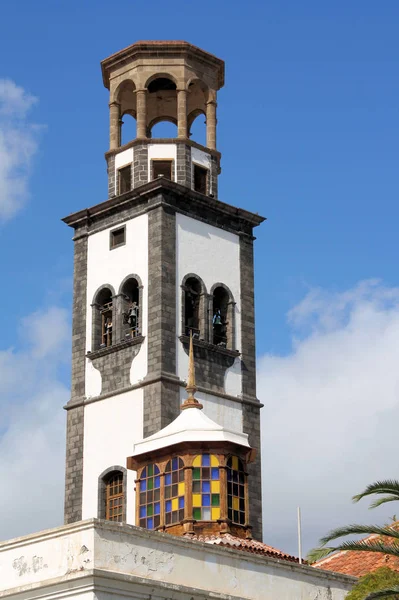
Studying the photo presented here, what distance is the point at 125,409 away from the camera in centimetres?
5350

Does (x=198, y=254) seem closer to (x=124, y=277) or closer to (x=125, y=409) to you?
(x=124, y=277)

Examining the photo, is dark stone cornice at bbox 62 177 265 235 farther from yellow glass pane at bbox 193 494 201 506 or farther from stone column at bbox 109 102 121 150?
yellow glass pane at bbox 193 494 201 506

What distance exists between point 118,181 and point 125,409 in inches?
393

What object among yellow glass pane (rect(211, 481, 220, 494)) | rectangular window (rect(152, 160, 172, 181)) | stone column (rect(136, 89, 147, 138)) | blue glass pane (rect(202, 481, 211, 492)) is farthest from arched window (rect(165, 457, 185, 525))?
stone column (rect(136, 89, 147, 138))

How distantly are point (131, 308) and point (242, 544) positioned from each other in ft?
56.6

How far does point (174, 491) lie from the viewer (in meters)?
42.5

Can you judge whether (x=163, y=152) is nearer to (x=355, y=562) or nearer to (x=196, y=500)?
(x=355, y=562)

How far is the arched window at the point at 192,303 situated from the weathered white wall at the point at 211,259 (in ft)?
1.16

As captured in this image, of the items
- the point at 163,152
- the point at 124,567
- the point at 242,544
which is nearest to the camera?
the point at 124,567

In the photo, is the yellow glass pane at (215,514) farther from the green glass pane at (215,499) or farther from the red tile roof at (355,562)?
the red tile roof at (355,562)

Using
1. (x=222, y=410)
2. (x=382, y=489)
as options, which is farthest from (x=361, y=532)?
(x=222, y=410)

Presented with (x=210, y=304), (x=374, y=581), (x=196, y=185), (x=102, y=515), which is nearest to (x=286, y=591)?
(x=374, y=581)

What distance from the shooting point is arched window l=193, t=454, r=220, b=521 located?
41.8 meters

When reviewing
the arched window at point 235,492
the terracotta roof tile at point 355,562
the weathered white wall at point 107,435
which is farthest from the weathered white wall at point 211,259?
the arched window at point 235,492
